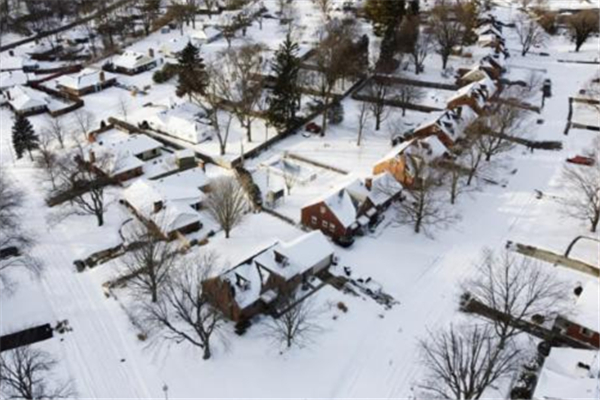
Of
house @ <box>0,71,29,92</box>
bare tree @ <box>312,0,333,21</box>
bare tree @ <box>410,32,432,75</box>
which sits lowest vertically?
house @ <box>0,71,29,92</box>

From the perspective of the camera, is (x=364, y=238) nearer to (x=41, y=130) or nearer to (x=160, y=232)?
(x=160, y=232)

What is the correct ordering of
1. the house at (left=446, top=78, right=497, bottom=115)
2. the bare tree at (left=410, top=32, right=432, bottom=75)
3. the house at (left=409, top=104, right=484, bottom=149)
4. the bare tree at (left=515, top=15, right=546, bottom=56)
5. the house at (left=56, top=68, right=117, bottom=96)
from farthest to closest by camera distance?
the bare tree at (left=515, top=15, right=546, bottom=56) < the bare tree at (left=410, top=32, right=432, bottom=75) < the house at (left=56, top=68, right=117, bottom=96) < the house at (left=446, top=78, right=497, bottom=115) < the house at (left=409, top=104, right=484, bottom=149)

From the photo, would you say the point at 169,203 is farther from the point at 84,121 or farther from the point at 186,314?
the point at 84,121

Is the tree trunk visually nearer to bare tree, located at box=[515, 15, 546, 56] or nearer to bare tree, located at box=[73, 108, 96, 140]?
bare tree, located at box=[73, 108, 96, 140]

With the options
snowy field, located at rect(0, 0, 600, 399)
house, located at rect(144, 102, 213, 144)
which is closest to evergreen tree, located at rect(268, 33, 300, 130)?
snowy field, located at rect(0, 0, 600, 399)

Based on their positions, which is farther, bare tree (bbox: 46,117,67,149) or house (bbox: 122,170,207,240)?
bare tree (bbox: 46,117,67,149)

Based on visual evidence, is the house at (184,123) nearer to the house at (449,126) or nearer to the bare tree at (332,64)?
the bare tree at (332,64)

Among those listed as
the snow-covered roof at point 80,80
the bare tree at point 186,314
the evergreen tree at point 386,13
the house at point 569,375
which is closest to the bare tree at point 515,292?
the house at point 569,375
